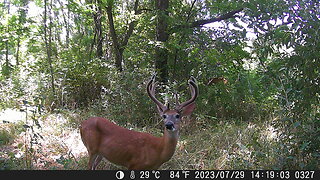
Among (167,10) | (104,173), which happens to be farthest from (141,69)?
(104,173)

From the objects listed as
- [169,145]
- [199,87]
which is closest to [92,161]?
[169,145]

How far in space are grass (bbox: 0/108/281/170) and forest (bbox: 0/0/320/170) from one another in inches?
0.9

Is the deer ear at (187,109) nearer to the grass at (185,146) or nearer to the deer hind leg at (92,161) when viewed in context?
the grass at (185,146)

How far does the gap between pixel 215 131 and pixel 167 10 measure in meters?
2.99

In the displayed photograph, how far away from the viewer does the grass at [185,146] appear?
163 inches

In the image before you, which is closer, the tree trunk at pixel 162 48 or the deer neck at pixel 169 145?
the deer neck at pixel 169 145

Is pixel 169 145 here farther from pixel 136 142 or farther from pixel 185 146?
pixel 185 146

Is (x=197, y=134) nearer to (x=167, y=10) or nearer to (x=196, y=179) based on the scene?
(x=196, y=179)

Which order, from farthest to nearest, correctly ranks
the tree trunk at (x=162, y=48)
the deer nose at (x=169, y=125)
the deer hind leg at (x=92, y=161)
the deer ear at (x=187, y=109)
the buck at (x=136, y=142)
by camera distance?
the tree trunk at (x=162, y=48) → the deer hind leg at (x=92, y=161) → the deer ear at (x=187, y=109) → the buck at (x=136, y=142) → the deer nose at (x=169, y=125)

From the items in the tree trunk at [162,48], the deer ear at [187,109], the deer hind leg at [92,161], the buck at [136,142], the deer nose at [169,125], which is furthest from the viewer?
the tree trunk at [162,48]

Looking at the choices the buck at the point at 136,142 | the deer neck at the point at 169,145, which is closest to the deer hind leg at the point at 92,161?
the buck at the point at 136,142

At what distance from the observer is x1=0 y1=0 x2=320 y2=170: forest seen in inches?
144

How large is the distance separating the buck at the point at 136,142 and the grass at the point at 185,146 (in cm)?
45

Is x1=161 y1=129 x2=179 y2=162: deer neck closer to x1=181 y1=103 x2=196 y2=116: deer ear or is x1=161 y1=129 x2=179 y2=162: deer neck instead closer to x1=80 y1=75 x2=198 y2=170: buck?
x1=80 y1=75 x2=198 y2=170: buck
